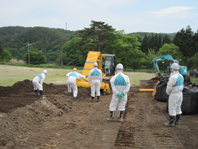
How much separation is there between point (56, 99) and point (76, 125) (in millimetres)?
3532

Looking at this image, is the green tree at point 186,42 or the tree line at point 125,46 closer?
the tree line at point 125,46

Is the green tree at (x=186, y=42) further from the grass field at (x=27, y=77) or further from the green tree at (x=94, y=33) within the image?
the grass field at (x=27, y=77)

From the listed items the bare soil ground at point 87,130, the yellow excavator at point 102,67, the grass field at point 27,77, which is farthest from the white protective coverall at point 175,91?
Result: the grass field at point 27,77

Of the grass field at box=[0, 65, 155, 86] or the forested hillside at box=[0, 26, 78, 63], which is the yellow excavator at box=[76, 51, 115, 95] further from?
the forested hillside at box=[0, 26, 78, 63]

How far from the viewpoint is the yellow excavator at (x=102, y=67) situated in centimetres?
1396

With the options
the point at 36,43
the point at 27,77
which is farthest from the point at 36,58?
the point at 27,77

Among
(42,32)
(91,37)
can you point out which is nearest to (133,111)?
(91,37)

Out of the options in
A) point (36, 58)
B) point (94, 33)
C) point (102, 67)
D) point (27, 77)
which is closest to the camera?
point (102, 67)

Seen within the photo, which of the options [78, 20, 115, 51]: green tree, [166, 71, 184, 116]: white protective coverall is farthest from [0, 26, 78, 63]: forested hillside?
[166, 71, 184, 116]: white protective coverall

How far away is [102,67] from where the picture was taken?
55.0 ft

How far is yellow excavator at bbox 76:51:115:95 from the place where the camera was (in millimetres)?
13962

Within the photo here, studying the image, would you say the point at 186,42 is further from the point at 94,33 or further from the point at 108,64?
the point at 108,64

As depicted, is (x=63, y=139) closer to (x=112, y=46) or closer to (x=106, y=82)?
(x=106, y=82)

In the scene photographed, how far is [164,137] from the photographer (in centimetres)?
585
